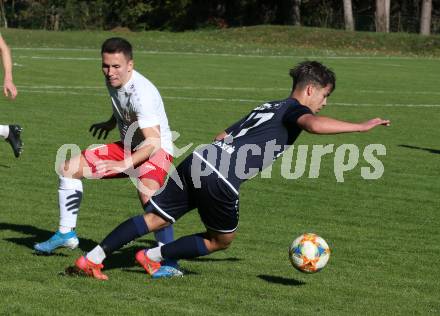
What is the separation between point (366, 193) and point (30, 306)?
7211mm

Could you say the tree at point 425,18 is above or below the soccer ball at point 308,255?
below

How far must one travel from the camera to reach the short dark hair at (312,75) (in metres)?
7.68

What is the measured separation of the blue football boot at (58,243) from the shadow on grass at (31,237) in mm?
327

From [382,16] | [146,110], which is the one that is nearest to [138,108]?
[146,110]

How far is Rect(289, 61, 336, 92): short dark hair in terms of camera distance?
7680 millimetres

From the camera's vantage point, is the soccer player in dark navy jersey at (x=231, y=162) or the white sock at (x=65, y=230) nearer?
the soccer player in dark navy jersey at (x=231, y=162)

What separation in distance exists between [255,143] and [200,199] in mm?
621

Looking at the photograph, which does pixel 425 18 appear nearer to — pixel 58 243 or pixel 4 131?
pixel 4 131

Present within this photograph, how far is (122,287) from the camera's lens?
789cm

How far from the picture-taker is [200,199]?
25.8ft

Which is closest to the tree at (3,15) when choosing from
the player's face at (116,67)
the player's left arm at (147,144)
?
the player's face at (116,67)

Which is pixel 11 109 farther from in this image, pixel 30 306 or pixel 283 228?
pixel 30 306

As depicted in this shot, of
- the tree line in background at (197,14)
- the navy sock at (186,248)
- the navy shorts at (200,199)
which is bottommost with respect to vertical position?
the tree line in background at (197,14)

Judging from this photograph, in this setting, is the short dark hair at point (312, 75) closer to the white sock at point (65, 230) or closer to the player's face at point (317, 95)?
the player's face at point (317, 95)
